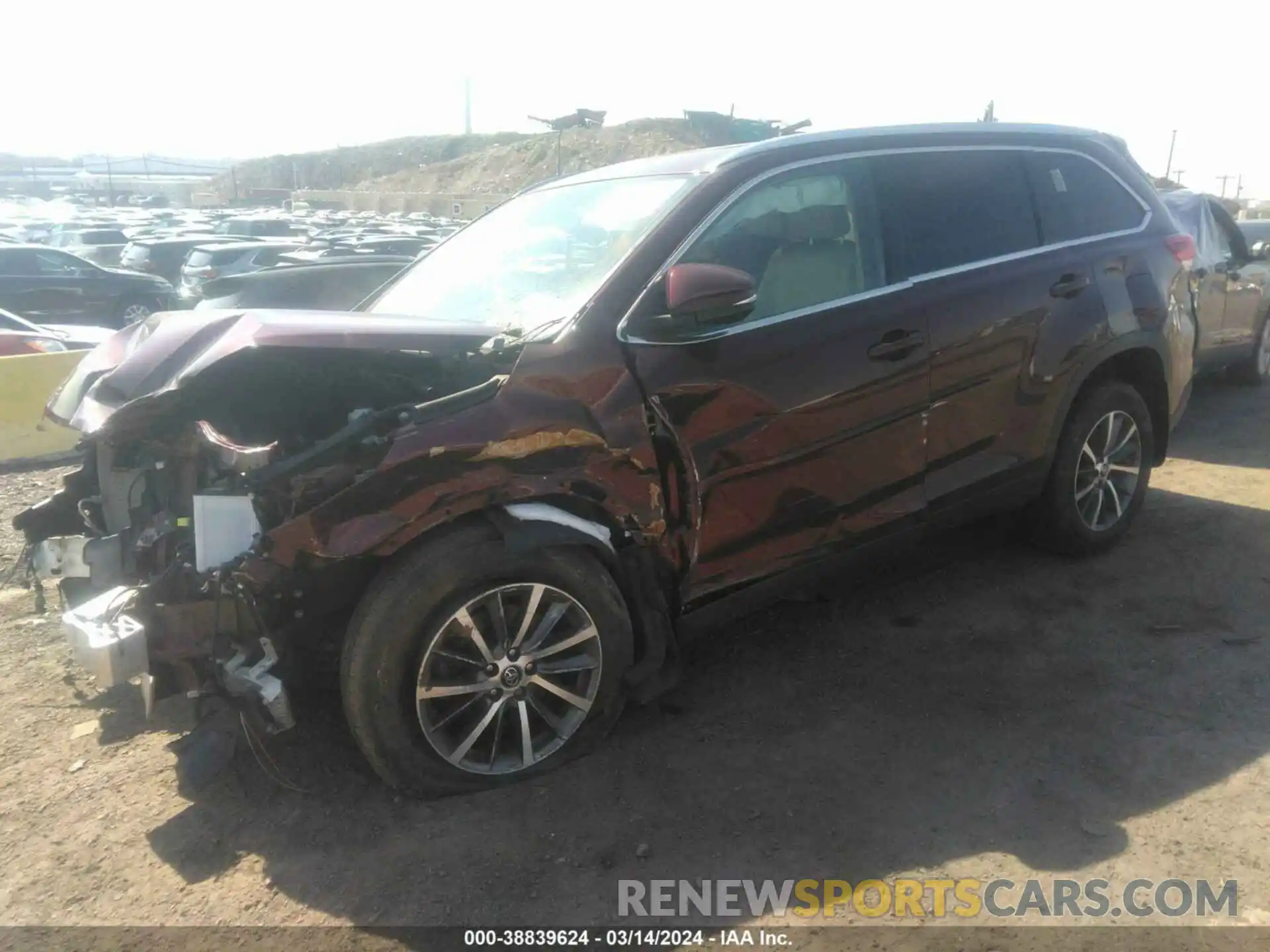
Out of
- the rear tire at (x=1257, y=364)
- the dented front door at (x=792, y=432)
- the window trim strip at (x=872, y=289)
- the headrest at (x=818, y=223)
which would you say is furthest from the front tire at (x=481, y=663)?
the rear tire at (x=1257, y=364)

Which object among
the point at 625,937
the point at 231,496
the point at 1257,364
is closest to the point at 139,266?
the point at 1257,364

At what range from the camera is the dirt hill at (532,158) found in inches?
2514

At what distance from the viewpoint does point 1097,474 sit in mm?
4586

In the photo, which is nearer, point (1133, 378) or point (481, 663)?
point (481, 663)

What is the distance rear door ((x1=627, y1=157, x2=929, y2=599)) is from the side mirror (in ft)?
0.40

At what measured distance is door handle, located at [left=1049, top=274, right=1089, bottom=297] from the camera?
416cm

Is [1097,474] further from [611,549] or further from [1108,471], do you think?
[611,549]

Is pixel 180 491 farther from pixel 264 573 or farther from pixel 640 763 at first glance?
pixel 640 763

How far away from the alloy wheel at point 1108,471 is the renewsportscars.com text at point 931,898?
2323 millimetres

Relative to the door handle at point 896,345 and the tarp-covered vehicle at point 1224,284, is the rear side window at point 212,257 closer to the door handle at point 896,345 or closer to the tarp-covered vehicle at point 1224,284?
the tarp-covered vehicle at point 1224,284

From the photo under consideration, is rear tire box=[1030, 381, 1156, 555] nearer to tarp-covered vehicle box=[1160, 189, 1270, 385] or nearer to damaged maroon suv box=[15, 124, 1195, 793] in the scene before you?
damaged maroon suv box=[15, 124, 1195, 793]

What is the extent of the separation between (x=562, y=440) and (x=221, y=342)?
1.08 m

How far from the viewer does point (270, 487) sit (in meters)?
2.68

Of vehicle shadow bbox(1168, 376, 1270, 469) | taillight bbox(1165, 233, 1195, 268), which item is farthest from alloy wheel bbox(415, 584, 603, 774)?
vehicle shadow bbox(1168, 376, 1270, 469)
